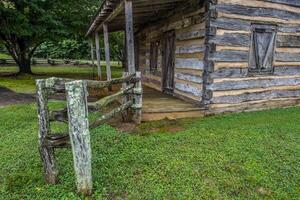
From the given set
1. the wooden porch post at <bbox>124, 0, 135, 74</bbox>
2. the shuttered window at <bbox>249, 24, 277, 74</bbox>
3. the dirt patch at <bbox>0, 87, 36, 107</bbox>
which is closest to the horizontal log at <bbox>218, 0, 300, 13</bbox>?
the shuttered window at <bbox>249, 24, 277, 74</bbox>

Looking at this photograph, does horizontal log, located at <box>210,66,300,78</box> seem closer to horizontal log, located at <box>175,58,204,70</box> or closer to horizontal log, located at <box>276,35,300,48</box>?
horizontal log, located at <box>175,58,204,70</box>

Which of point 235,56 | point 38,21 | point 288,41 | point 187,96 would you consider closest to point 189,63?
point 187,96

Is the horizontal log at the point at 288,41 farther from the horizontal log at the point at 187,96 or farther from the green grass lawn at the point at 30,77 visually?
the green grass lawn at the point at 30,77

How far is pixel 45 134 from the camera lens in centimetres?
349

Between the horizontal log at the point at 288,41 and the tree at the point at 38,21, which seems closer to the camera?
the horizontal log at the point at 288,41

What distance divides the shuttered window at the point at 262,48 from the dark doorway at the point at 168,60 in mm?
2682

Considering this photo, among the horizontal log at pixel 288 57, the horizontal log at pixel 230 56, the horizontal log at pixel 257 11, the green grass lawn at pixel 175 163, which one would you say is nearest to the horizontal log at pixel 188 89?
the horizontal log at pixel 230 56

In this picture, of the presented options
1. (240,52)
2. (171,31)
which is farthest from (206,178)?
(171,31)

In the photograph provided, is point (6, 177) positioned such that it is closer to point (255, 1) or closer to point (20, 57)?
point (255, 1)

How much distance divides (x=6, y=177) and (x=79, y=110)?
1.70 meters

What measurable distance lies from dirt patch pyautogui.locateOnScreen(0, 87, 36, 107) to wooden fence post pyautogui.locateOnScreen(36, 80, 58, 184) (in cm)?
598

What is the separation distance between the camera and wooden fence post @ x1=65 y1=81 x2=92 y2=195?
129 inches

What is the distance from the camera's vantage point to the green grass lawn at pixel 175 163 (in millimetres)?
3686

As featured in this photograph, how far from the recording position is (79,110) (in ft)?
10.9
